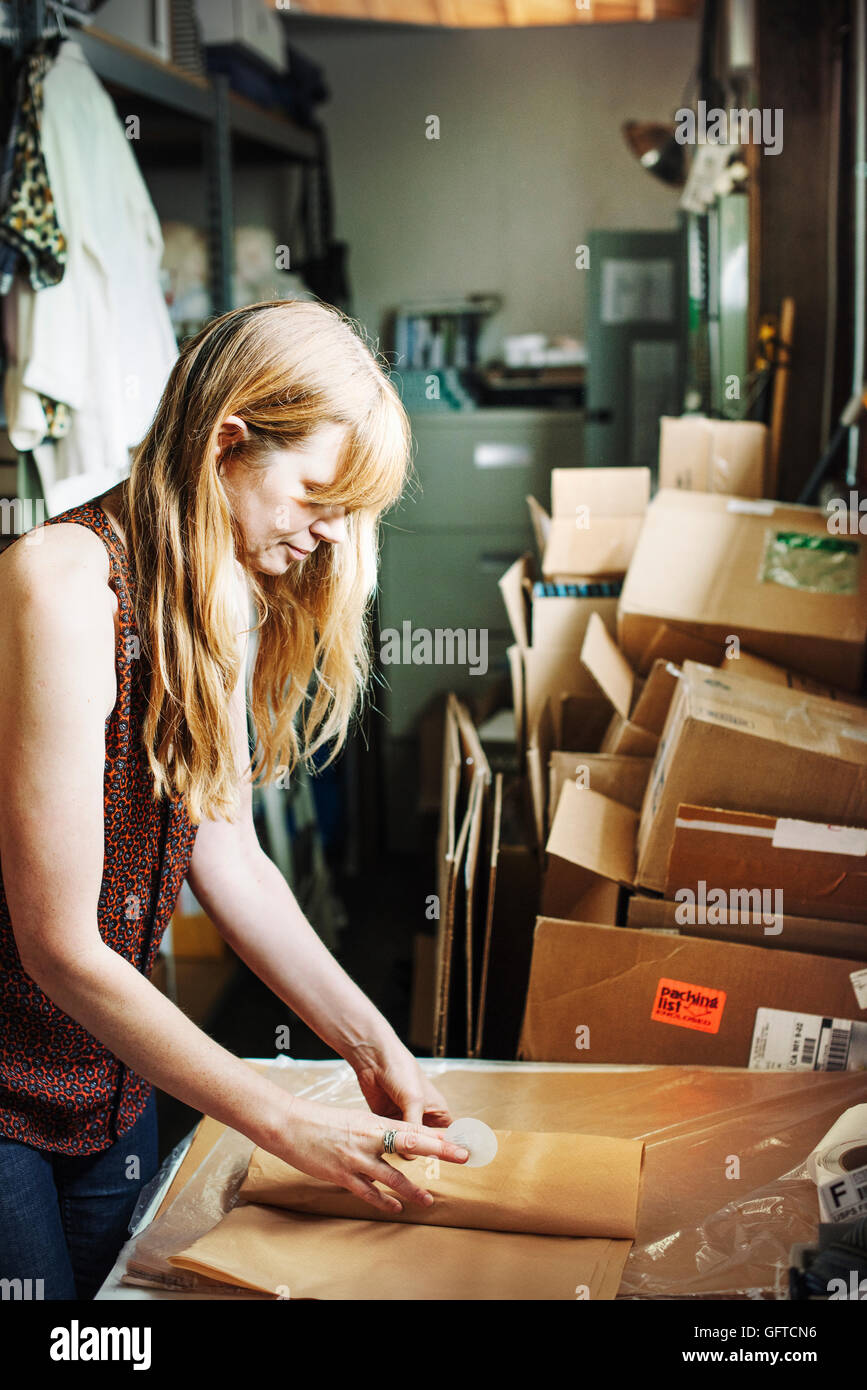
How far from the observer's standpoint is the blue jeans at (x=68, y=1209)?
0.96 metres

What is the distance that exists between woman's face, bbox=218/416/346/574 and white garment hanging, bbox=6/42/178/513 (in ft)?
3.62

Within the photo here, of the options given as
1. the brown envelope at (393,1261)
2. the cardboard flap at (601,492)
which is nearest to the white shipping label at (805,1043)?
the brown envelope at (393,1261)

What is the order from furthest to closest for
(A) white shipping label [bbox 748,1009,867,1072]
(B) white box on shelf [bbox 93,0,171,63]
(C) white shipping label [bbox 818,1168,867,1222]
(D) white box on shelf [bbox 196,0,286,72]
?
1. (D) white box on shelf [bbox 196,0,286,72]
2. (B) white box on shelf [bbox 93,0,171,63]
3. (A) white shipping label [bbox 748,1009,867,1072]
4. (C) white shipping label [bbox 818,1168,867,1222]

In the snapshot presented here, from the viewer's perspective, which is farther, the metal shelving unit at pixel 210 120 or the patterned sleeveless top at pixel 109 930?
the metal shelving unit at pixel 210 120

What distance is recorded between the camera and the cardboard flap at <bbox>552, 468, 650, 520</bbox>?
1956 millimetres

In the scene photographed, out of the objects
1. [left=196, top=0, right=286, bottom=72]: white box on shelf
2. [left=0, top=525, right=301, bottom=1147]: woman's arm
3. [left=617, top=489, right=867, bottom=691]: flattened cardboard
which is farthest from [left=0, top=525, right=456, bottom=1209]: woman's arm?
[left=196, top=0, right=286, bottom=72]: white box on shelf

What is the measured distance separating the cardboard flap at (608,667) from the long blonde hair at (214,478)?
25.2 inches

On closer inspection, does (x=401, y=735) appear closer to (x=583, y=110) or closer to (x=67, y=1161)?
(x=583, y=110)

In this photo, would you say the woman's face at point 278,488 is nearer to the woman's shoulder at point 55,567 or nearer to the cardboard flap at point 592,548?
the woman's shoulder at point 55,567

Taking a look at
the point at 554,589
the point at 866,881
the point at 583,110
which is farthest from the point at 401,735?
the point at 866,881

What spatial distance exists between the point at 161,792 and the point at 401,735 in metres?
2.73

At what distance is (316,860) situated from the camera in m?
2.96

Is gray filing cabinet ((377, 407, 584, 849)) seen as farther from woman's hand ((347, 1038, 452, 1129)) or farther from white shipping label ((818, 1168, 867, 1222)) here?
white shipping label ((818, 1168, 867, 1222))
